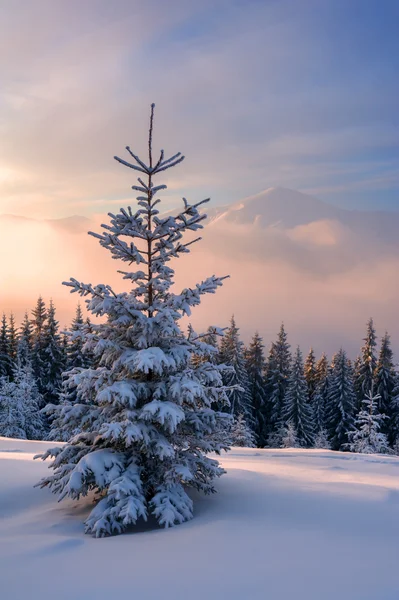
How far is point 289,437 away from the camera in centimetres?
4597

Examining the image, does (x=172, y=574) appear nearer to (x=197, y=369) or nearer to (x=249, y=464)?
(x=197, y=369)

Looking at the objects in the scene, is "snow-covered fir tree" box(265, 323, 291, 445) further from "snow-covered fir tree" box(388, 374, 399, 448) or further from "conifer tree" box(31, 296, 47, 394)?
"conifer tree" box(31, 296, 47, 394)

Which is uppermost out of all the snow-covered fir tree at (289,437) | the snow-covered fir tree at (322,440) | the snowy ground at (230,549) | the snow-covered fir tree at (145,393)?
the snow-covered fir tree at (145,393)

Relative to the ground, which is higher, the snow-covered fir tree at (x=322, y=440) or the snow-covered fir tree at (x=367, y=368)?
the snow-covered fir tree at (x=367, y=368)

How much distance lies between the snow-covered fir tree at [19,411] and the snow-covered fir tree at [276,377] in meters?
25.5

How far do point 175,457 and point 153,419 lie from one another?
936 millimetres

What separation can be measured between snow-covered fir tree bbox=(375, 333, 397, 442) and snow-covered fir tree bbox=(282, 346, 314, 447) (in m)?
8.31

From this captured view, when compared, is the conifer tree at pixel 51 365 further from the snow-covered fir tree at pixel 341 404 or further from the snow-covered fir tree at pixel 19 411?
the snow-covered fir tree at pixel 341 404

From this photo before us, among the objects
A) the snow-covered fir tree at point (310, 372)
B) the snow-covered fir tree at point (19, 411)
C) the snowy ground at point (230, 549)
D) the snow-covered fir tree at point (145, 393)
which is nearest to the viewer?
the snowy ground at point (230, 549)

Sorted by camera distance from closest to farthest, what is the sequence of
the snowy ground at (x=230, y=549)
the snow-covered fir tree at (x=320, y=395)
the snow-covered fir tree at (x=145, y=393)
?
1. the snowy ground at (x=230, y=549)
2. the snow-covered fir tree at (x=145, y=393)
3. the snow-covered fir tree at (x=320, y=395)

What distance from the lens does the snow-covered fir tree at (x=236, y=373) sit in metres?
48.9

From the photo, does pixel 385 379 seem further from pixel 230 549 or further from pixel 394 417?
pixel 230 549

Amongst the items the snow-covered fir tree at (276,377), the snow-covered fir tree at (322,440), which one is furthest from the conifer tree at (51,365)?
the snow-covered fir tree at (322,440)

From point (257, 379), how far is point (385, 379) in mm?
14258
